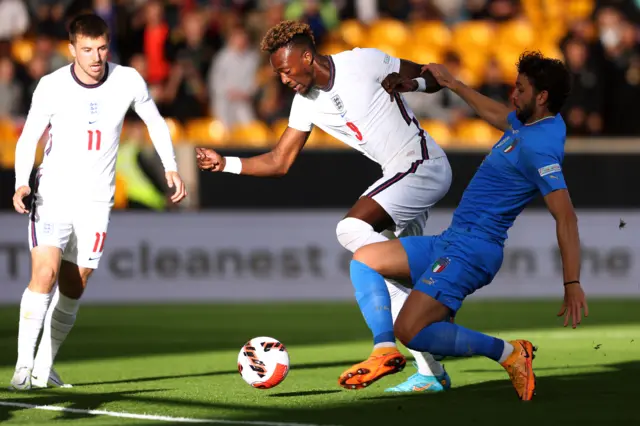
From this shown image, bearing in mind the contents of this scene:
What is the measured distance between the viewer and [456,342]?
6742 mm

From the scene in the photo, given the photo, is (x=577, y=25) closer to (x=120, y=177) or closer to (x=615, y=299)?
(x=615, y=299)

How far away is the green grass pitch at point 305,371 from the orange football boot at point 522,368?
3.8 inches

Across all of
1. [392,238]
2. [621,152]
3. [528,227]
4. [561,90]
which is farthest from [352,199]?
[561,90]

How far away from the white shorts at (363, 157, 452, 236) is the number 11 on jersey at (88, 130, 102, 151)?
1718mm

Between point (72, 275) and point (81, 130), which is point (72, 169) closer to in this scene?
point (81, 130)

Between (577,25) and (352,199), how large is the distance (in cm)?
472

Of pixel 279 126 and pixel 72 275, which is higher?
pixel 279 126

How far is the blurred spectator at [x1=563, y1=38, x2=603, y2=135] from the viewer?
16.2 meters

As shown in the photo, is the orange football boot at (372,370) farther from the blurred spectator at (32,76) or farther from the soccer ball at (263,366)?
the blurred spectator at (32,76)

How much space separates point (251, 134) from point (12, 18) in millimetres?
3794

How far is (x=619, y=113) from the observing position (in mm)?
16547

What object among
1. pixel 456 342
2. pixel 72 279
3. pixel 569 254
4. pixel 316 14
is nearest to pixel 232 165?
pixel 72 279

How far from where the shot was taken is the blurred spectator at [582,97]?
16.2 meters

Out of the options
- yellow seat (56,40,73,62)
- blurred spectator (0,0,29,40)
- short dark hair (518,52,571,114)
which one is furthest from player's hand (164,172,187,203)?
blurred spectator (0,0,29,40)
